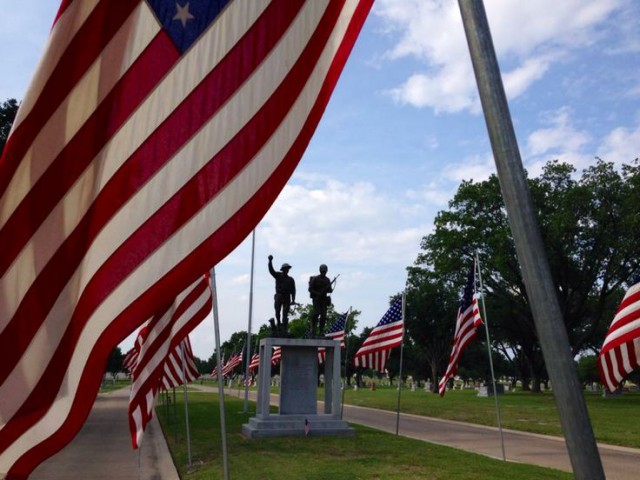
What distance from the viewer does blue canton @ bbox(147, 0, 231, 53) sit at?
3.48m

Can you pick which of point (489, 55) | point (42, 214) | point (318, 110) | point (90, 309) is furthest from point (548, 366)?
point (42, 214)

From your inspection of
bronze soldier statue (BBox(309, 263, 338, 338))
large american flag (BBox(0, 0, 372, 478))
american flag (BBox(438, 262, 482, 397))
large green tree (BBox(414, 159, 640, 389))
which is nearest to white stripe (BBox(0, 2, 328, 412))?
large american flag (BBox(0, 0, 372, 478))

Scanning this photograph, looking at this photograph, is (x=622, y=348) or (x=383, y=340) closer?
(x=622, y=348)

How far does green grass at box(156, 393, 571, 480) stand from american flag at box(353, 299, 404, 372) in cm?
210

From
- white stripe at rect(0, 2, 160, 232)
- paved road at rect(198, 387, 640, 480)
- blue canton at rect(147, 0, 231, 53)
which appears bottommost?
paved road at rect(198, 387, 640, 480)

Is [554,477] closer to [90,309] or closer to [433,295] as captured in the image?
[90,309]

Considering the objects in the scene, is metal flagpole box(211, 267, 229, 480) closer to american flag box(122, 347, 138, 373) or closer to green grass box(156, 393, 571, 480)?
green grass box(156, 393, 571, 480)

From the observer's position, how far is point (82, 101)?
132 inches

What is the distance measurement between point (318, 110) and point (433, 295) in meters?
58.4

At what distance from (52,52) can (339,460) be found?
10.9 metres

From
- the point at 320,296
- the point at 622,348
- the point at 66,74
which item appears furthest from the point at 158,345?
the point at 320,296

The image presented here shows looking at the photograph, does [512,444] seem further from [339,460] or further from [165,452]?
[165,452]


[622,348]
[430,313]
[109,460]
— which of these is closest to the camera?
[622,348]

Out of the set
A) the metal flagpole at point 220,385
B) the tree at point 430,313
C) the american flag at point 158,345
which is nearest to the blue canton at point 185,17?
the metal flagpole at point 220,385
